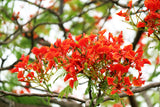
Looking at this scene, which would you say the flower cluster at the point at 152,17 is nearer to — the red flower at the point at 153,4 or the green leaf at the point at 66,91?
the red flower at the point at 153,4

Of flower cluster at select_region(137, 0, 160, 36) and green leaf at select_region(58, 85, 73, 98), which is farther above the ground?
flower cluster at select_region(137, 0, 160, 36)

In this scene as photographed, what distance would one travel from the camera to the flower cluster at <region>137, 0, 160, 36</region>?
4.40ft

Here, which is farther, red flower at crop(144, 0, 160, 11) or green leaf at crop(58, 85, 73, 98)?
green leaf at crop(58, 85, 73, 98)

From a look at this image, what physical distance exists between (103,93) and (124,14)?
2.03ft

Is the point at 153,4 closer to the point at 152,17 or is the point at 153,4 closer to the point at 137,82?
the point at 152,17

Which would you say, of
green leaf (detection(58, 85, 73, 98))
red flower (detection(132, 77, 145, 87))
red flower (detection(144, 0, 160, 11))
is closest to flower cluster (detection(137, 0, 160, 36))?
red flower (detection(144, 0, 160, 11))

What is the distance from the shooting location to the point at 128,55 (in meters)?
1.33

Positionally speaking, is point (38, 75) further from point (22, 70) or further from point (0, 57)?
point (0, 57)

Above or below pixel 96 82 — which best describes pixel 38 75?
above

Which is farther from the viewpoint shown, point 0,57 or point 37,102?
point 37,102

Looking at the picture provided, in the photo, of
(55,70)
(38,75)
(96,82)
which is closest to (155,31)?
(96,82)

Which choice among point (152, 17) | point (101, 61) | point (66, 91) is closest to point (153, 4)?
point (152, 17)

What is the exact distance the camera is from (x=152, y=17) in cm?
138

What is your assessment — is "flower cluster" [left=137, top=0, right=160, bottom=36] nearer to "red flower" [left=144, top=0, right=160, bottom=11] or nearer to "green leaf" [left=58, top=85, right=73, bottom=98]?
"red flower" [left=144, top=0, right=160, bottom=11]
